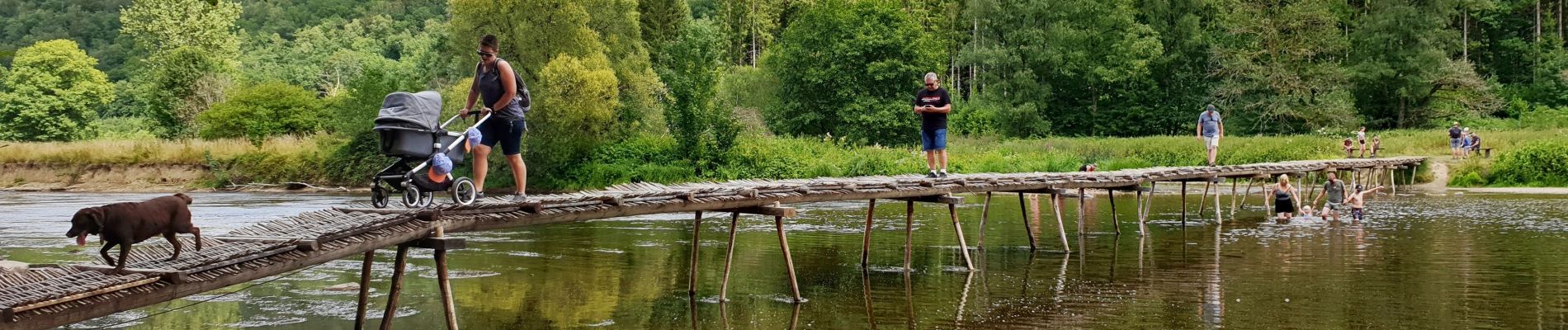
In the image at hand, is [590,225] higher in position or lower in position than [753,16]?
lower

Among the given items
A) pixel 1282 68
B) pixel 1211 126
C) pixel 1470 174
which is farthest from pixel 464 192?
pixel 1282 68

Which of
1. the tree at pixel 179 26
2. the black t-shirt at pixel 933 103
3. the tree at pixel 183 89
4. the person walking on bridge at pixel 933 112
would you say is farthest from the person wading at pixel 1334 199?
the tree at pixel 179 26

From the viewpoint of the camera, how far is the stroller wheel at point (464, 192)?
1157 centimetres

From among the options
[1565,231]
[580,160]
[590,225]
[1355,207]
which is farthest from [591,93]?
[1565,231]

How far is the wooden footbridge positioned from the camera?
7.53 meters

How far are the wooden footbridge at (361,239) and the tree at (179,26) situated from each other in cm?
6882

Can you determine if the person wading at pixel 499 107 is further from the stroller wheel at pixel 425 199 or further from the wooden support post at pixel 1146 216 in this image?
the wooden support post at pixel 1146 216

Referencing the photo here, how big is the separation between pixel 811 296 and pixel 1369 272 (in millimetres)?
7273

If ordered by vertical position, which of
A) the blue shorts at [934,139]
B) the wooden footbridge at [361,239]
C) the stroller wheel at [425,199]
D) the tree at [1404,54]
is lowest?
the wooden footbridge at [361,239]

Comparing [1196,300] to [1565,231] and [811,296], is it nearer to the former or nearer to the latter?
[811,296]

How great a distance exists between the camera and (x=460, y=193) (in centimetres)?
1170

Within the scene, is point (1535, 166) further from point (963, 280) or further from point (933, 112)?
point (963, 280)

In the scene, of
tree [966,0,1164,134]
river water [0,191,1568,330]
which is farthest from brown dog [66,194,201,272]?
tree [966,0,1164,134]

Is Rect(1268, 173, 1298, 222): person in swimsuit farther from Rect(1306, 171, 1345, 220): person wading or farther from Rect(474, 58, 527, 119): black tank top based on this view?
Rect(474, 58, 527, 119): black tank top
